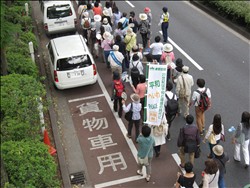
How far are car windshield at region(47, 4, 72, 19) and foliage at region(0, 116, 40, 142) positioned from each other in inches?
359

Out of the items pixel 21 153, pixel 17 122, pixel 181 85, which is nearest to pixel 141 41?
pixel 181 85

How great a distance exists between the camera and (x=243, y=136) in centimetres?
905

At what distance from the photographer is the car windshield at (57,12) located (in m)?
18.1

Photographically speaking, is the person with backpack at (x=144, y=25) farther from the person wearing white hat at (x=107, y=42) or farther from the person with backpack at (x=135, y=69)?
the person with backpack at (x=135, y=69)

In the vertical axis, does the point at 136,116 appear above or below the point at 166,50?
below

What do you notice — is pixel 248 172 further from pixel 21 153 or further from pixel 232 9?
pixel 232 9

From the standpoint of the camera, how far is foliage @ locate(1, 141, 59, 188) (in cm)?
826

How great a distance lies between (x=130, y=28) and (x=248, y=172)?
22.7 ft

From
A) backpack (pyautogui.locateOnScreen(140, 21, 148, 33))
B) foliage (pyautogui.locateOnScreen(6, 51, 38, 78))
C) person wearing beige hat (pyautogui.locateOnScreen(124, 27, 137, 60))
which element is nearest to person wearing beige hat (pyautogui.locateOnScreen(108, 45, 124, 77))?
person wearing beige hat (pyautogui.locateOnScreen(124, 27, 137, 60))

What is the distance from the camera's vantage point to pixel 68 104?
13.1 metres

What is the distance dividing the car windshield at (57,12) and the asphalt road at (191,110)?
1.24m

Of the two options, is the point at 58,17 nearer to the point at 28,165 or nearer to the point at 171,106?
the point at 171,106

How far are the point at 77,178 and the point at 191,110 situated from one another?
4.32 meters

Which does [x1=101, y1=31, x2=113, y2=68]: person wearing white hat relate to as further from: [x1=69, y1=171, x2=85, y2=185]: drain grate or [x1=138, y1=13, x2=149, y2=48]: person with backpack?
[x1=69, y1=171, x2=85, y2=185]: drain grate
